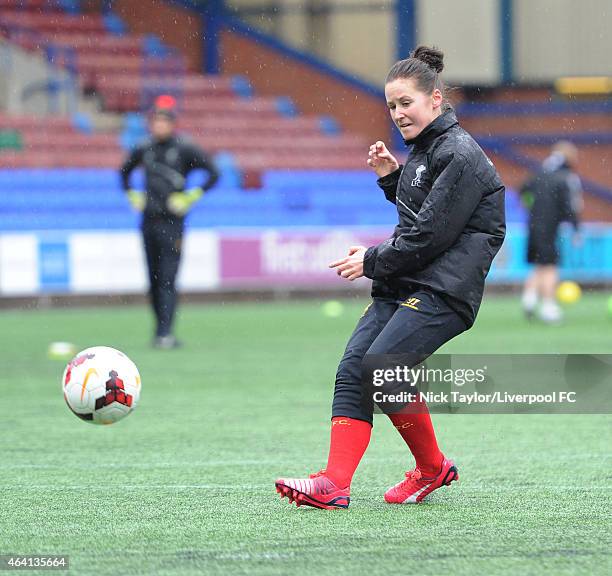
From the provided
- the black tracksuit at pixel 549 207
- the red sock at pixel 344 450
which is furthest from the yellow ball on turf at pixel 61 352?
the red sock at pixel 344 450

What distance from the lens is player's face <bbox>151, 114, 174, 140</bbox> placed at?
13.0 m

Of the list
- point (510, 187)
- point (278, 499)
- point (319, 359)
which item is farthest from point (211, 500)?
point (510, 187)

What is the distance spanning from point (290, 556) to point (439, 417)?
13.7 ft

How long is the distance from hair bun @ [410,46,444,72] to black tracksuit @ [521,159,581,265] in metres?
11.1

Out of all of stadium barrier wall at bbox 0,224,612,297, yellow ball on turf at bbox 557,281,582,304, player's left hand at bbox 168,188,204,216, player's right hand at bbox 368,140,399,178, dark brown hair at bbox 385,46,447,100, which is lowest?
yellow ball on turf at bbox 557,281,582,304

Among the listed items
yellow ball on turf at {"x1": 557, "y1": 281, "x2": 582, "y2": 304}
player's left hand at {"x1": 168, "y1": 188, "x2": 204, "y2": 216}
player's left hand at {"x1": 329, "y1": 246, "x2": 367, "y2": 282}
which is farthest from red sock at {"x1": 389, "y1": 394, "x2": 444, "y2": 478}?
yellow ball on turf at {"x1": 557, "y1": 281, "x2": 582, "y2": 304}

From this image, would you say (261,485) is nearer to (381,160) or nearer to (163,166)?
(381,160)

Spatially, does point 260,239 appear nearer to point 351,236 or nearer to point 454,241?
point 351,236

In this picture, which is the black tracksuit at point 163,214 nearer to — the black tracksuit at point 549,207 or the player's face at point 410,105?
the black tracksuit at point 549,207

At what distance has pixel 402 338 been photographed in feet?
17.5

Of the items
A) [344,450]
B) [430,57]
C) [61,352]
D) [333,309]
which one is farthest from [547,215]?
[344,450]

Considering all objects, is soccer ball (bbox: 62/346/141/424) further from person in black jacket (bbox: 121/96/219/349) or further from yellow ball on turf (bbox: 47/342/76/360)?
person in black jacket (bbox: 121/96/219/349)

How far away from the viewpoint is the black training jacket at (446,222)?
5262 mm

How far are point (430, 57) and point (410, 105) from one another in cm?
24
